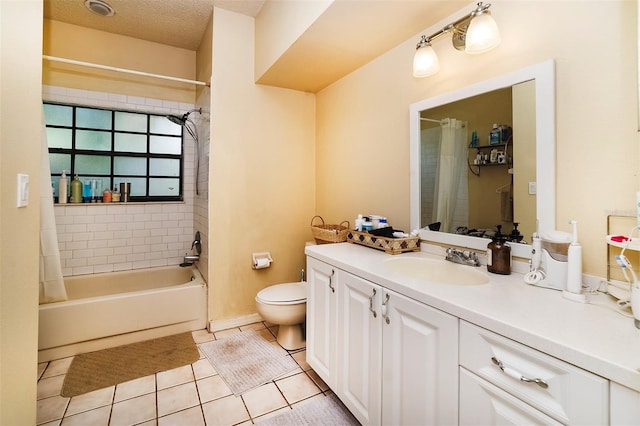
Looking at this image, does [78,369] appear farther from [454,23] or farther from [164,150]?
[454,23]

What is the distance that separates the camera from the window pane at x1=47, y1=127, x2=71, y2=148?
9.50 ft

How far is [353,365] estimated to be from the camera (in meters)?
1.52

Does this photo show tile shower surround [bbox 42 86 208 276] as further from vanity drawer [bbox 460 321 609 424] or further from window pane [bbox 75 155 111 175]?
vanity drawer [bbox 460 321 609 424]

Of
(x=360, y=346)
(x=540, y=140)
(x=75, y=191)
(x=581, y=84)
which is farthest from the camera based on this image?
(x=75, y=191)

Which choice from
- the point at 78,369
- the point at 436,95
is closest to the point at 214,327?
the point at 78,369

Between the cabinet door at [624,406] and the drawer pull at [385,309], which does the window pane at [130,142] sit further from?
the cabinet door at [624,406]

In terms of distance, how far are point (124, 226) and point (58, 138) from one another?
101cm

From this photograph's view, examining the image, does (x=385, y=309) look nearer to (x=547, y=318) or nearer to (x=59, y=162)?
(x=547, y=318)

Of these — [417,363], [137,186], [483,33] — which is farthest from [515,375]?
[137,186]

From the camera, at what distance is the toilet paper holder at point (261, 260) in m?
2.81

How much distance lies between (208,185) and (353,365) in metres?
1.91

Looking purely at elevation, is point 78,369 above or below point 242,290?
below

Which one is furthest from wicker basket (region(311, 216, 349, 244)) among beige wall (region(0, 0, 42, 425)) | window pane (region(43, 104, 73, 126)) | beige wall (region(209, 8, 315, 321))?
window pane (region(43, 104, 73, 126))

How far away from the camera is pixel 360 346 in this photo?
1.47 meters
